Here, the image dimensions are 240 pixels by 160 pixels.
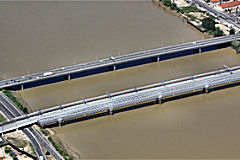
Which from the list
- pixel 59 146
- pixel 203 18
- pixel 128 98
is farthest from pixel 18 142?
pixel 203 18

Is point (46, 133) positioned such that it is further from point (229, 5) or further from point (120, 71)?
point (229, 5)

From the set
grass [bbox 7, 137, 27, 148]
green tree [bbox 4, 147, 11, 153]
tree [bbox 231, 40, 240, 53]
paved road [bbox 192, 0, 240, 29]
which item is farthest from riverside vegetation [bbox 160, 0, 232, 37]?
green tree [bbox 4, 147, 11, 153]

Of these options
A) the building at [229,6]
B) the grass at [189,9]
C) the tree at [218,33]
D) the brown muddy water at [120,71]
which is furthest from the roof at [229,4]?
the tree at [218,33]

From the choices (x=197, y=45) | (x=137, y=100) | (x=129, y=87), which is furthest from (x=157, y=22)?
(x=137, y=100)

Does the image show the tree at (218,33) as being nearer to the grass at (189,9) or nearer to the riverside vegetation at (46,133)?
the grass at (189,9)

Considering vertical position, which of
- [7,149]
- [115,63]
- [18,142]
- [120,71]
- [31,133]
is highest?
[115,63]

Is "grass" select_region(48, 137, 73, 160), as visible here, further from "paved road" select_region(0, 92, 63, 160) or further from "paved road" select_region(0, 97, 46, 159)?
"paved road" select_region(0, 97, 46, 159)

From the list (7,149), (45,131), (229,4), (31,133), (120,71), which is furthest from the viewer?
(229,4)
